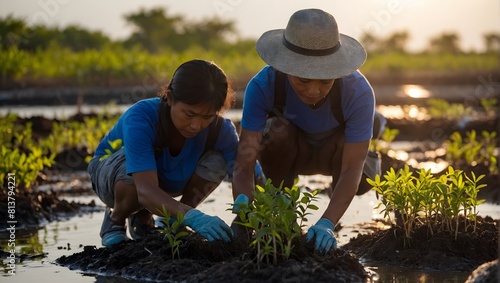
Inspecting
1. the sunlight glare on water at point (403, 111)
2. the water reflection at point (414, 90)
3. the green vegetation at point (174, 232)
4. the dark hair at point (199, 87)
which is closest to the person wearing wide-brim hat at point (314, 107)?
the dark hair at point (199, 87)

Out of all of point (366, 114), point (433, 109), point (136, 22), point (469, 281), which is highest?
point (136, 22)

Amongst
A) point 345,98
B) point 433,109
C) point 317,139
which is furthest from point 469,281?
point 433,109

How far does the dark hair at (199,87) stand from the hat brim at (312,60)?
0.27 metres

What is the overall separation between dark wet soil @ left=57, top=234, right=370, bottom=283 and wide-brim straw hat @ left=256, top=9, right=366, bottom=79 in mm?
877

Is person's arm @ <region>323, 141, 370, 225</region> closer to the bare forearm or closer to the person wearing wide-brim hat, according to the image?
the person wearing wide-brim hat

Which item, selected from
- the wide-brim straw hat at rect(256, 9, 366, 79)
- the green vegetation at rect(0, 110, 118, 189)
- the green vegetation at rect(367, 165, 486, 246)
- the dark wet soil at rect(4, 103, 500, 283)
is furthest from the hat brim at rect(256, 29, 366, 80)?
the green vegetation at rect(0, 110, 118, 189)

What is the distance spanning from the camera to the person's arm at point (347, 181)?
5.07m

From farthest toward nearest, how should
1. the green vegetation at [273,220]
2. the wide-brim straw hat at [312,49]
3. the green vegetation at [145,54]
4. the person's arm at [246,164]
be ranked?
the green vegetation at [145,54]
the person's arm at [246,164]
the wide-brim straw hat at [312,49]
the green vegetation at [273,220]

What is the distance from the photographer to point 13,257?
5430 mm

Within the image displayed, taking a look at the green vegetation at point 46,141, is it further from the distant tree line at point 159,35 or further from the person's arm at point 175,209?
the distant tree line at point 159,35

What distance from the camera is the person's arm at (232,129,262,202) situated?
17.2 feet

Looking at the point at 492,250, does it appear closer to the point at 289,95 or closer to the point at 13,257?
the point at 289,95

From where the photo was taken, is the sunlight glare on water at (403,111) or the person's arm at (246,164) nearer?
the person's arm at (246,164)

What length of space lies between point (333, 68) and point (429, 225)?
3.58 ft
